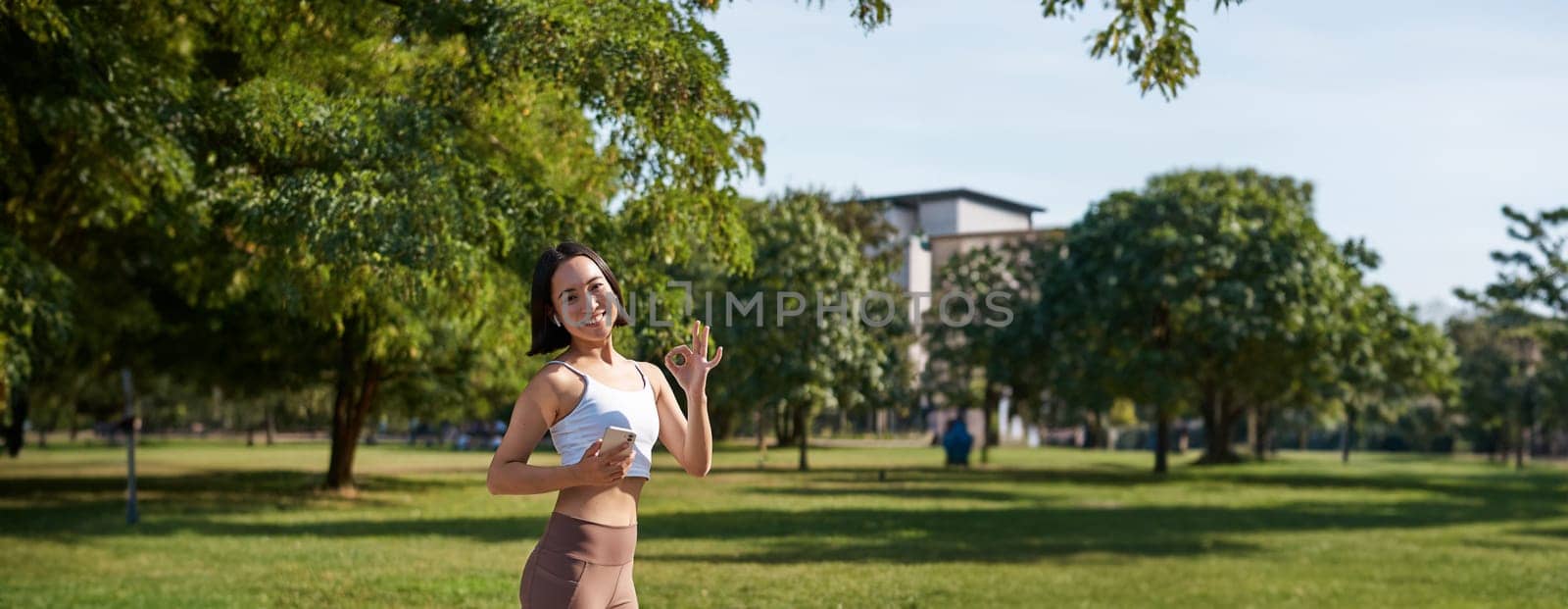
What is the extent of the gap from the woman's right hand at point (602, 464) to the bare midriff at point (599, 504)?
202mm

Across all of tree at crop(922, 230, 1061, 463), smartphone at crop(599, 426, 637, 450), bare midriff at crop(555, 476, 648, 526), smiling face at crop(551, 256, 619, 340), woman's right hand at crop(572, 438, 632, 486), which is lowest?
bare midriff at crop(555, 476, 648, 526)

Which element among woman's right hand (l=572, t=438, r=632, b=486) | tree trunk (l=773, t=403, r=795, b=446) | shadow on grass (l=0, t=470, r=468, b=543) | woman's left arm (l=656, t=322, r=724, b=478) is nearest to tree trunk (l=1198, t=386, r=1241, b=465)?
tree trunk (l=773, t=403, r=795, b=446)

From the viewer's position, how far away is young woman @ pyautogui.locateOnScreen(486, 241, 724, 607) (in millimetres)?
4961

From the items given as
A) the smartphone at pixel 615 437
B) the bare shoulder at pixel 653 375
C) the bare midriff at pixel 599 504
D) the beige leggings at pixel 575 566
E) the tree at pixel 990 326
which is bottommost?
the beige leggings at pixel 575 566

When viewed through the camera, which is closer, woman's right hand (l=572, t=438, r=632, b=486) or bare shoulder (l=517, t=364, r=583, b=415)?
woman's right hand (l=572, t=438, r=632, b=486)

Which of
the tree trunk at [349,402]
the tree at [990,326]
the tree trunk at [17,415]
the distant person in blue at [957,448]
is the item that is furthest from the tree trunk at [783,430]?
the tree trunk at [349,402]

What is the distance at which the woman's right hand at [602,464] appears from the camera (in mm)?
4789

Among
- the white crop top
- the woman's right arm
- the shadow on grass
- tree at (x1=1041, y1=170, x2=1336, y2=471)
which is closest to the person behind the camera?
the woman's right arm

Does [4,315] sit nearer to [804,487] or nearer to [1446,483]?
[804,487]

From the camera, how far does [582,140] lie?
18.7 metres

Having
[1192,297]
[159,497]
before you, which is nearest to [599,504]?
[159,497]

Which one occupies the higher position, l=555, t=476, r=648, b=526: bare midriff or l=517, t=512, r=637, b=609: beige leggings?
l=555, t=476, r=648, b=526: bare midriff

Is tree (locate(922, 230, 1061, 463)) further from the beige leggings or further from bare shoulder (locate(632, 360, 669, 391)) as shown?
the beige leggings

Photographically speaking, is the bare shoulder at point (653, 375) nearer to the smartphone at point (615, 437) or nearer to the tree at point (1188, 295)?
the smartphone at point (615, 437)
